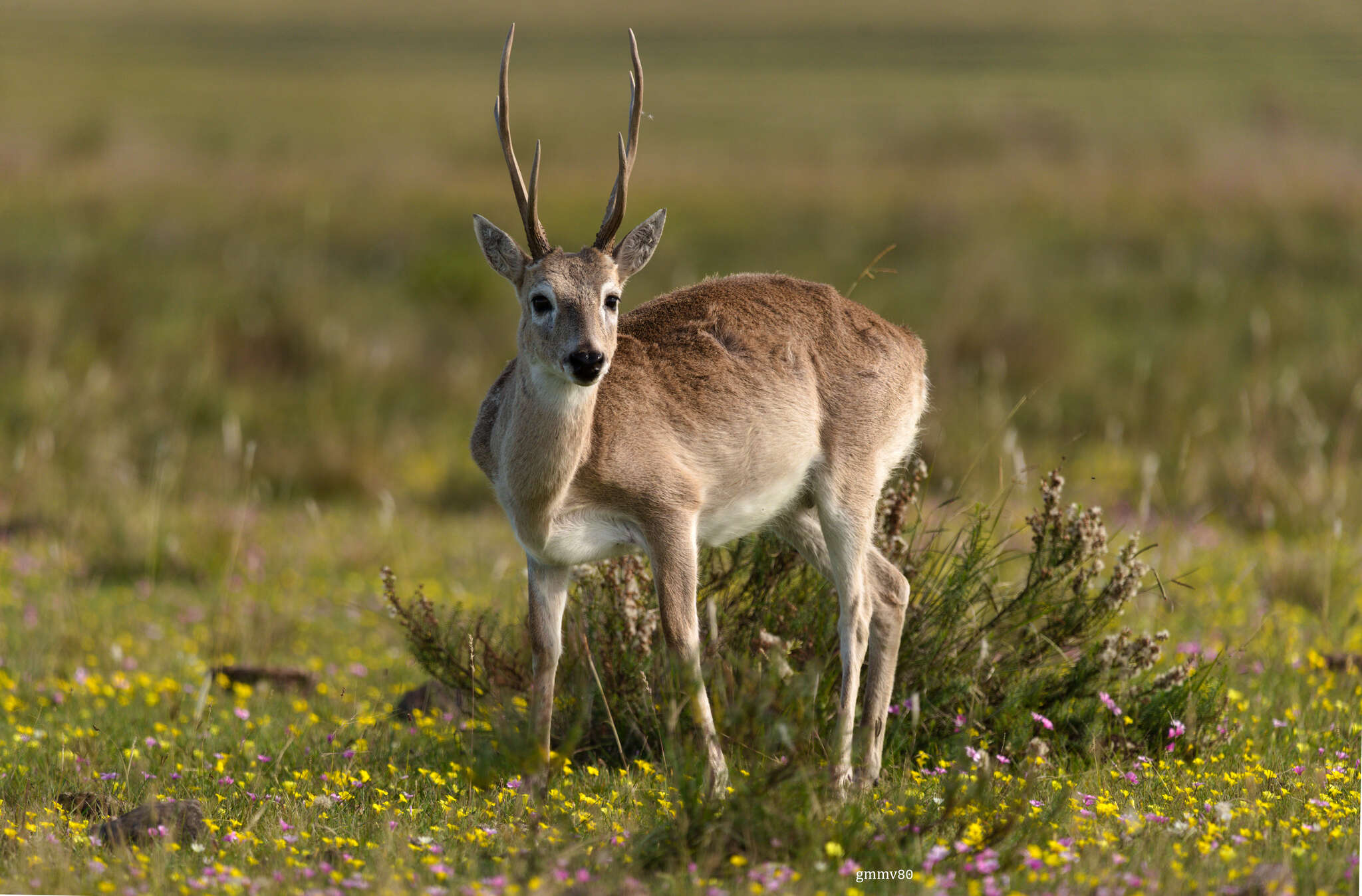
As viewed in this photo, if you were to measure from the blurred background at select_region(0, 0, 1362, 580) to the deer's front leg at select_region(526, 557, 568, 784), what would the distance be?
2.18 metres

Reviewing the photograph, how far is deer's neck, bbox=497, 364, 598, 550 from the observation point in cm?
539

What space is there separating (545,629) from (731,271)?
486 inches

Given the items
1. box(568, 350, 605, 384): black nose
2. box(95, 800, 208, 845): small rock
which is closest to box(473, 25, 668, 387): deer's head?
box(568, 350, 605, 384): black nose

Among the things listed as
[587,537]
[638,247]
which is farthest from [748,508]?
[638,247]

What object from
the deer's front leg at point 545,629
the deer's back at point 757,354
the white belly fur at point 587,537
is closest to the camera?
the white belly fur at point 587,537

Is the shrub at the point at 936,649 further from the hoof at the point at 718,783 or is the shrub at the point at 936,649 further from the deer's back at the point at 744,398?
the hoof at the point at 718,783

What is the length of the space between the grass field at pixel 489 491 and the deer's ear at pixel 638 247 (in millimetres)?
1831

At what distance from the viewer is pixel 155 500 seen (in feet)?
28.3

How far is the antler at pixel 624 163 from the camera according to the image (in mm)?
5121

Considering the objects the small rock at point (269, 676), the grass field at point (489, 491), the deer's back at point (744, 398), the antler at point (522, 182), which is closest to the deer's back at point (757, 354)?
the deer's back at point (744, 398)

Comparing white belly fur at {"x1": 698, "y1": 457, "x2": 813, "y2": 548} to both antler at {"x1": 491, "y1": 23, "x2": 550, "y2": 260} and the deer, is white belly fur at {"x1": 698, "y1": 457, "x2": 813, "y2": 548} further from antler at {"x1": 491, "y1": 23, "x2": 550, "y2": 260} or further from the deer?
antler at {"x1": 491, "y1": 23, "x2": 550, "y2": 260}

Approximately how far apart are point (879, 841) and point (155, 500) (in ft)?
18.0

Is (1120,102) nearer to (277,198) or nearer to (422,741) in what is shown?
(277,198)

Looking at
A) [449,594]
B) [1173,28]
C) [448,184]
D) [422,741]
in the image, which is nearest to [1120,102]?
[1173,28]
